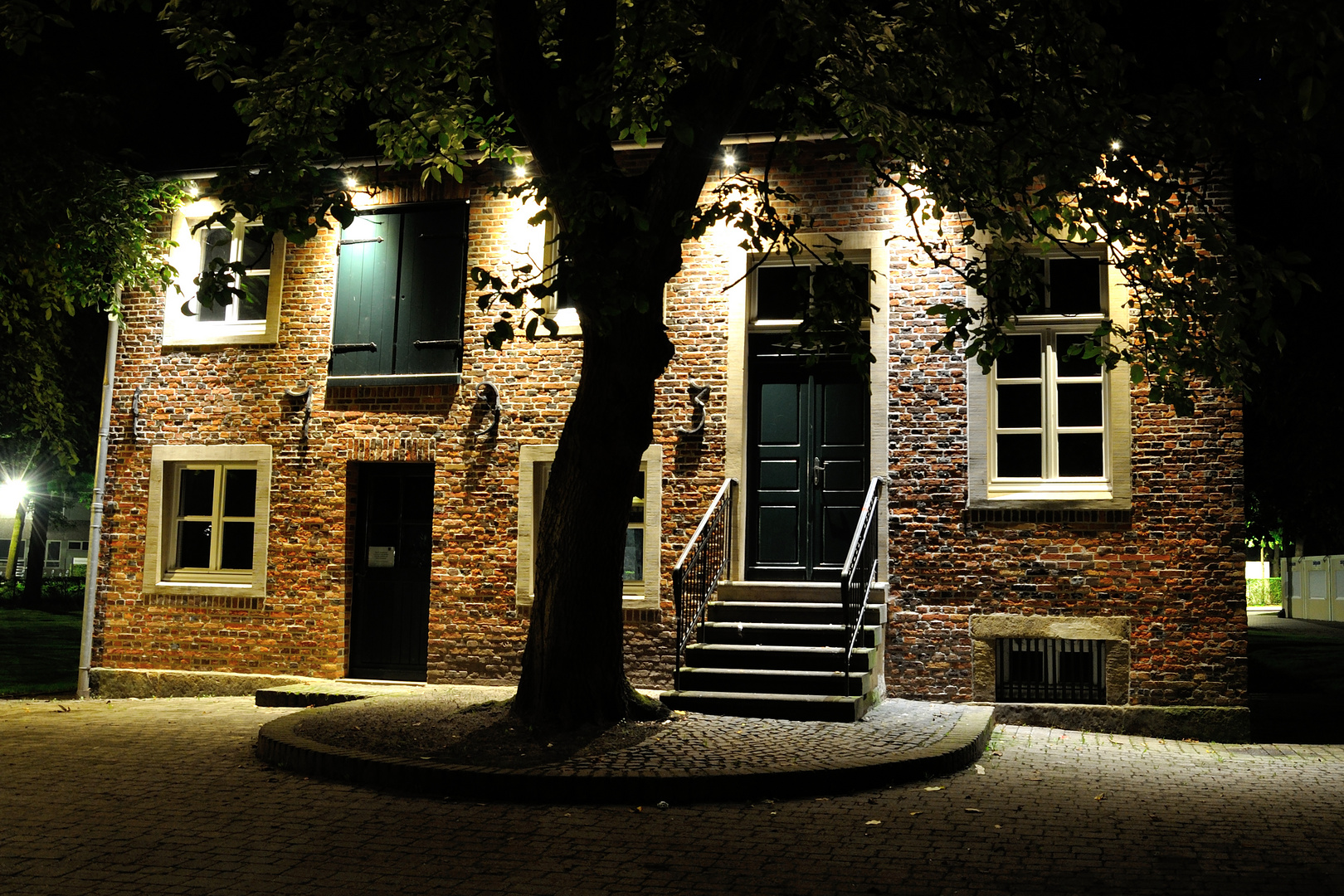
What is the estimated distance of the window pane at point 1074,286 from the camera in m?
11.4

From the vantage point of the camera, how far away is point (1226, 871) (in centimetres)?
533

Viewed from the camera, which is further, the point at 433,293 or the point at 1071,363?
→ the point at 433,293

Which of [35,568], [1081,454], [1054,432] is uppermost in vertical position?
[1054,432]

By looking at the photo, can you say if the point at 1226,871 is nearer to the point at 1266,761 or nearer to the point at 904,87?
the point at 1266,761

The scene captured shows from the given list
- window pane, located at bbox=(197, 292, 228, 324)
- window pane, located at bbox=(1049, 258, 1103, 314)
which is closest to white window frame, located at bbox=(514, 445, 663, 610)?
window pane, located at bbox=(197, 292, 228, 324)

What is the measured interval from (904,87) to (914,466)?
3.77 m

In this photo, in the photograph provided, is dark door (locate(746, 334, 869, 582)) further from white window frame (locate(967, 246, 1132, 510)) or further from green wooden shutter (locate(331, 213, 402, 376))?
green wooden shutter (locate(331, 213, 402, 376))

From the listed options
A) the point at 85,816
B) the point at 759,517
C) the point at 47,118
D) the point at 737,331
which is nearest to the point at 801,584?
the point at 759,517

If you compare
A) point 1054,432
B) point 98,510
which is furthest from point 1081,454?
point 98,510

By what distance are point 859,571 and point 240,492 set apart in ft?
24.3

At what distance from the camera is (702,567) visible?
10.9 metres

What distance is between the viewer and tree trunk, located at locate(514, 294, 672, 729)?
27.2 feet

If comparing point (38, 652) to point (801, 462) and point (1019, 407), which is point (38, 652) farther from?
point (1019, 407)

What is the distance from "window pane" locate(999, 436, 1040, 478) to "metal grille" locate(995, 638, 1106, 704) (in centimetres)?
166
